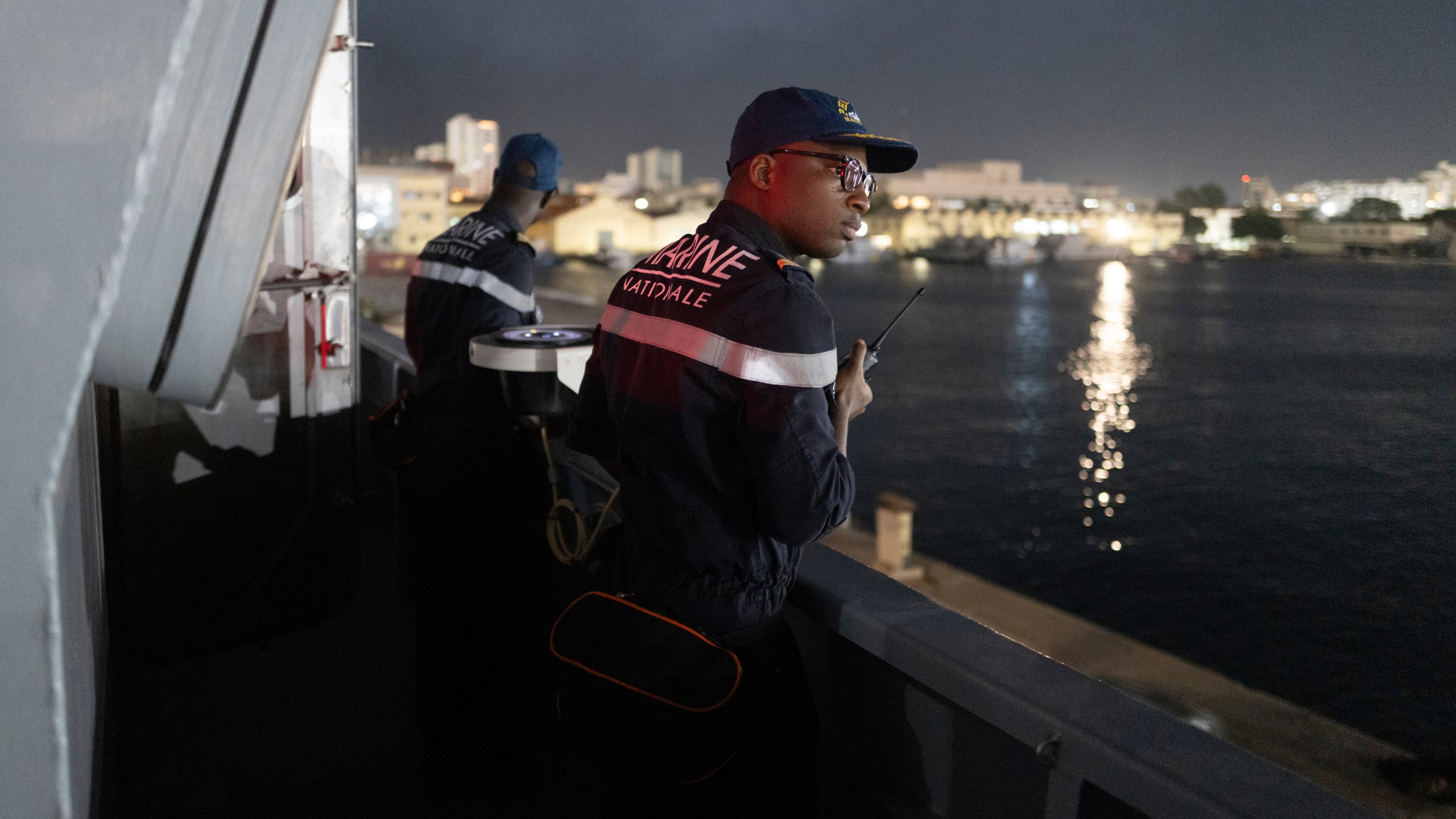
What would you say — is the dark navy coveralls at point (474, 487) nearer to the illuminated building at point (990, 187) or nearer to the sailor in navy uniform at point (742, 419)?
the sailor in navy uniform at point (742, 419)

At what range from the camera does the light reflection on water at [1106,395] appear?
123 ft

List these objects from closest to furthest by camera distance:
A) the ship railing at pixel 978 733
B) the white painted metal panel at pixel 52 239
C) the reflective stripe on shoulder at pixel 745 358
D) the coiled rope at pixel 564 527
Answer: the white painted metal panel at pixel 52 239 < the ship railing at pixel 978 733 < the reflective stripe on shoulder at pixel 745 358 < the coiled rope at pixel 564 527

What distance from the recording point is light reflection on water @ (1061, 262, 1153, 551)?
123ft

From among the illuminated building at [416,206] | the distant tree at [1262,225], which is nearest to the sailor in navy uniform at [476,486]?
the distant tree at [1262,225]

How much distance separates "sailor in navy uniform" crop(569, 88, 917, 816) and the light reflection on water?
34.2 metres

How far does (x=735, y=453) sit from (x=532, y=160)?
186 centimetres

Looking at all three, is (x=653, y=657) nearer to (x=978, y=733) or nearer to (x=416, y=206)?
(x=978, y=733)

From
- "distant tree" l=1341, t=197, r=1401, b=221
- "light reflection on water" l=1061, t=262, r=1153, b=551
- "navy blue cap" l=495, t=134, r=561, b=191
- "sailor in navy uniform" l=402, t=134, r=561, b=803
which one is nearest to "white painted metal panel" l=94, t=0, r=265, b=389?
"sailor in navy uniform" l=402, t=134, r=561, b=803

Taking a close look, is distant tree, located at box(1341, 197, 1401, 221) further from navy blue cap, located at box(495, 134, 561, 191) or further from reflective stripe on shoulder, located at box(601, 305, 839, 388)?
reflective stripe on shoulder, located at box(601, 305, 839, 388)

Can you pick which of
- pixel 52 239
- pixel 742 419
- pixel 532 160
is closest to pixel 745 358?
pixel 742 419

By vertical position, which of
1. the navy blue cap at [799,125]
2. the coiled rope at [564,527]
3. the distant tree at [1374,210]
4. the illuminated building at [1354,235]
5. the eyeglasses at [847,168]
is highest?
the distant tree at [1374,210]

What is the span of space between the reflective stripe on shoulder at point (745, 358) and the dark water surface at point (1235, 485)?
24.9ft

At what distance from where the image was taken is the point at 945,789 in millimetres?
1691

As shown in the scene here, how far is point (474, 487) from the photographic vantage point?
9.74ft
